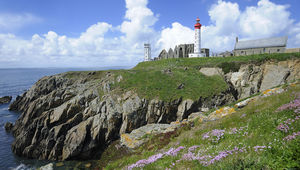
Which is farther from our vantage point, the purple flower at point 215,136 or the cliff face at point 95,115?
the cliff face at point 95,115

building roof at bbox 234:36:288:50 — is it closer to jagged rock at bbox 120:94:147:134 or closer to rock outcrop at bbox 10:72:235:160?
rock outcrop at bbox 10:72:235:160

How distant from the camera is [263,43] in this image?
167 feet

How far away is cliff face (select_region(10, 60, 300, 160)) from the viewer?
78.9ft

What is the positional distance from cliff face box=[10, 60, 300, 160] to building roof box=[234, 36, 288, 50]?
54.6 feet

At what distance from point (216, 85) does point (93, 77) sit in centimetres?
3146

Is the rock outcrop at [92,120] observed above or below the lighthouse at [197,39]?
below

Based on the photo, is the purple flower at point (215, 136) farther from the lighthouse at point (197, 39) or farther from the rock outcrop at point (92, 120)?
the lighthouse at point (197, 39)

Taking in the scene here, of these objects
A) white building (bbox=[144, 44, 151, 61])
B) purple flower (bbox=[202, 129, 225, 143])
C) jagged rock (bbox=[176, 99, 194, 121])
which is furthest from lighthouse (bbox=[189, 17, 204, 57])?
purple flower (bbox=[202, 129, 225, 143])

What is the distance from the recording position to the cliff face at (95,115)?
78.9 ft

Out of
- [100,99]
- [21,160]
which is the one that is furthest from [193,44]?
[21,160]

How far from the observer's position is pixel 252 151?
5961mm

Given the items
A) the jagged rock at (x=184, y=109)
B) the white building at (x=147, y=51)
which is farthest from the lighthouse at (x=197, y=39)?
the white building at (x=147, y=51)

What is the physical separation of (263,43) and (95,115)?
54.5 metres

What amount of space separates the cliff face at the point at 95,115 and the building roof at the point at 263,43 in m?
16.6
